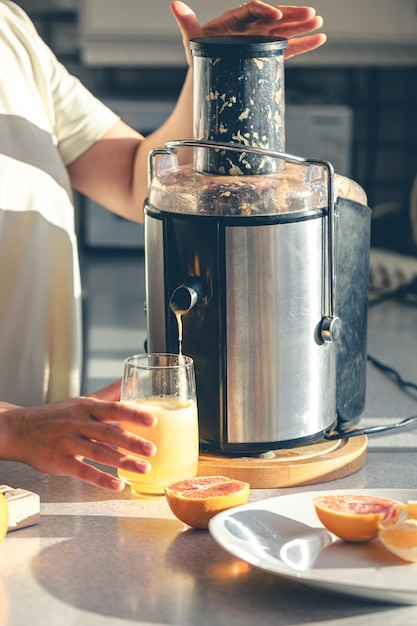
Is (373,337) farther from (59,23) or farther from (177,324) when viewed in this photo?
(59,23)

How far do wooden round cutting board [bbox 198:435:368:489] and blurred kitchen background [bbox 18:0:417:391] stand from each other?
3.03ft

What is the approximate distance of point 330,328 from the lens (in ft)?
3.29

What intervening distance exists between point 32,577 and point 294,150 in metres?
1.81

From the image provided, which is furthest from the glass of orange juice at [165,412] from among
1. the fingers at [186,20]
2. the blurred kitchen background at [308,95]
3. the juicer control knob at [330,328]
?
the blurred kitchen background at [308,95]

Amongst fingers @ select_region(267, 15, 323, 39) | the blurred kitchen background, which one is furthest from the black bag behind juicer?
the blurred kitchen background

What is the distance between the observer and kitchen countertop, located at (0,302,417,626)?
2.40 feet

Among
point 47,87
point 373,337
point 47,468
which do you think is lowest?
point 373,337

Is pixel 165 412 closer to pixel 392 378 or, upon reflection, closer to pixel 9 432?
pixel 9 432

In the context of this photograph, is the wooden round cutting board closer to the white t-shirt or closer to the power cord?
the power cord

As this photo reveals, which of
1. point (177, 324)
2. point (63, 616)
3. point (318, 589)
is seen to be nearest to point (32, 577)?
point (63, 616)

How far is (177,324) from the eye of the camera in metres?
1.03

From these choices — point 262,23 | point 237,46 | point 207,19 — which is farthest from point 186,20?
point 207,19

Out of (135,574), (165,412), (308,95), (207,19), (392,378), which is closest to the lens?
(135,574)

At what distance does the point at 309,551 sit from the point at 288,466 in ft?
0.63
